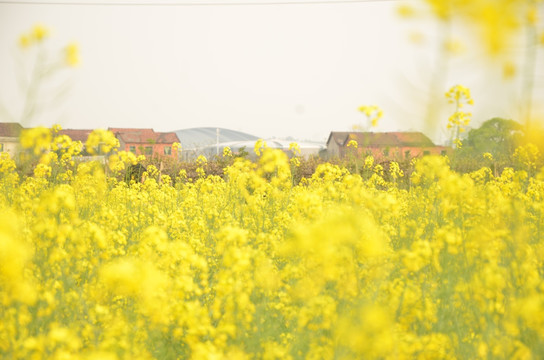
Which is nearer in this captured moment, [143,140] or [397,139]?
[397,139]

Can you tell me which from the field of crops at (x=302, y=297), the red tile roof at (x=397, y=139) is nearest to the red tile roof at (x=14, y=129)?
the field of crops at (x=302, y=297)

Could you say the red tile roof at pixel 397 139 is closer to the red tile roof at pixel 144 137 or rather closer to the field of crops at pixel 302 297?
the field of crops at pixel 302 297

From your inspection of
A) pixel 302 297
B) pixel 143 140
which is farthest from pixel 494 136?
pixel 143 140

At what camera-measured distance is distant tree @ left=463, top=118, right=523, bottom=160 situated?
206cm

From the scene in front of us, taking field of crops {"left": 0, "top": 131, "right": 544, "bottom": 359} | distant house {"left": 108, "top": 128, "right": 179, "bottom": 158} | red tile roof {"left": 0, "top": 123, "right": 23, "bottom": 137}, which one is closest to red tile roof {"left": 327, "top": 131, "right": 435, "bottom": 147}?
field of crops {"left": 0, "top": 131, "right": 544, "bottom": 359}

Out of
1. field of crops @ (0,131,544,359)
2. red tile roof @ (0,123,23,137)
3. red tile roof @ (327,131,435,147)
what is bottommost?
field of crops @ (0,131,544,359)

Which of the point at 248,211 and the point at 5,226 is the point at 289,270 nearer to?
the point at 5,226

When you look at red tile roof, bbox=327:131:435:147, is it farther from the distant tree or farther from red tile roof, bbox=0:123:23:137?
red tile roof, bbox=0:123:23:137

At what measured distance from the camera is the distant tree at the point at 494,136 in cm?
206

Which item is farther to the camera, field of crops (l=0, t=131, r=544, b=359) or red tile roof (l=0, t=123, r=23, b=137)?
red tile roof (l=0, t=123, r=23, b=137)

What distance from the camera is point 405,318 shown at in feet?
8.59

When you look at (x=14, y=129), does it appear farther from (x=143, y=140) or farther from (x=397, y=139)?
(x=143, y=140)

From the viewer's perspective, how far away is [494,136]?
2471 mm

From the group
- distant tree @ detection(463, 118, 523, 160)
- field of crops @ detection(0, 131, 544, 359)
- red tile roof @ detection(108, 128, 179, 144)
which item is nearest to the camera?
field of crops @ detection(0, 131, 544, 359)
